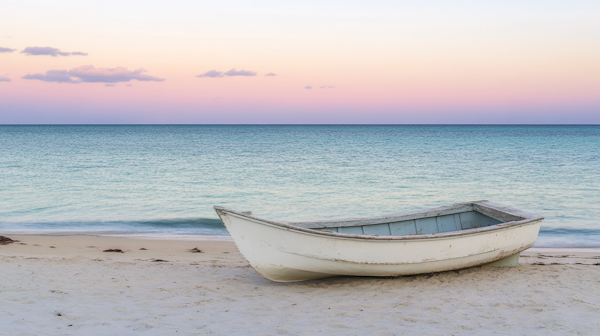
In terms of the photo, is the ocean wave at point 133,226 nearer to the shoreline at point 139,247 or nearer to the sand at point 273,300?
the shoreline at point 139,247

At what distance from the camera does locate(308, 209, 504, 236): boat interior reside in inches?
278

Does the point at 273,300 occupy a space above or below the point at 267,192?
above

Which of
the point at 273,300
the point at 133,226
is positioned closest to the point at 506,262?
the point at 273,300

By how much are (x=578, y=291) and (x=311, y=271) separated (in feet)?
12.5

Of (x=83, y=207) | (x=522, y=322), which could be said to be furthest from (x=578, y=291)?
(x=83, y=207)

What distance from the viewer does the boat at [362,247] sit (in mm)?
5473

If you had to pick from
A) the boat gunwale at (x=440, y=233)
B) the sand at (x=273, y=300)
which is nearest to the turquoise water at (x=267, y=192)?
the boat gunwale at (x=440, y=233)

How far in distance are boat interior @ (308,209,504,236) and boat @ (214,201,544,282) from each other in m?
0.02

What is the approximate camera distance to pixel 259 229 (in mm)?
5438

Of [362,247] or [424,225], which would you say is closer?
[362,247]

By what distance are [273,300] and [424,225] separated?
3570 mm

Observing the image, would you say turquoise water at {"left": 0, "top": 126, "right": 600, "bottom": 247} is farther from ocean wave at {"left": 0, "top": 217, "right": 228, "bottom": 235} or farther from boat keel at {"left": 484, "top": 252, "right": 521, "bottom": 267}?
boat keel at {"left": 484, "top": 252, "right": 521, "bottom": 267}

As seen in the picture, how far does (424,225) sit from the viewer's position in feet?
25.2

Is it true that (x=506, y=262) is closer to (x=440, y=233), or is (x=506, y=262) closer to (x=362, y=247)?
(x=440, y=233)
